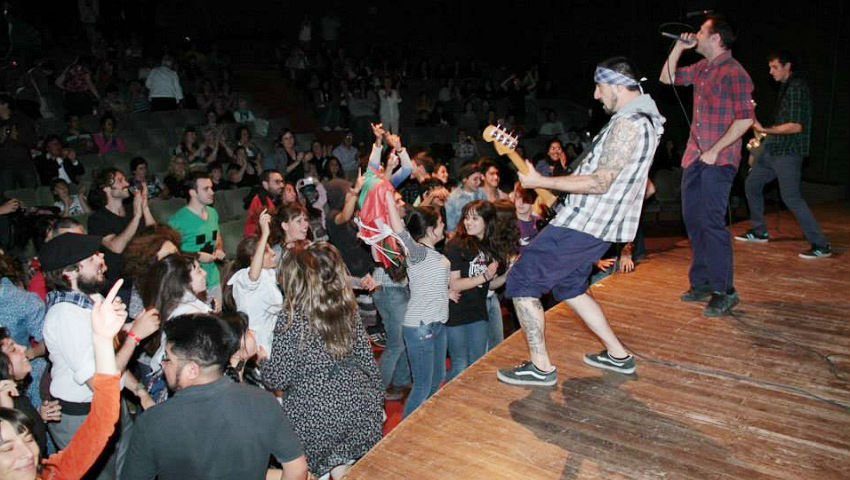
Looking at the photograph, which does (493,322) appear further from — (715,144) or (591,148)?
(591,148)

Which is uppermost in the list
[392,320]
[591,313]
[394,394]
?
[591,313]

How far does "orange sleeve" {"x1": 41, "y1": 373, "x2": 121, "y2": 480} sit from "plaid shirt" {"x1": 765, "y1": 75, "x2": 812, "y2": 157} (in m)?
5.56

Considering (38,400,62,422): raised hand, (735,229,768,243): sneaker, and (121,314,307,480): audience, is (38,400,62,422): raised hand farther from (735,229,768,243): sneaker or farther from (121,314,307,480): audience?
(735,229,768,243): sneaker

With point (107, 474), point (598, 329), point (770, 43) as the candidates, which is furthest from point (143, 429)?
point (770, 43)

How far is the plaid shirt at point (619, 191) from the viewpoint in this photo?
3125 mm

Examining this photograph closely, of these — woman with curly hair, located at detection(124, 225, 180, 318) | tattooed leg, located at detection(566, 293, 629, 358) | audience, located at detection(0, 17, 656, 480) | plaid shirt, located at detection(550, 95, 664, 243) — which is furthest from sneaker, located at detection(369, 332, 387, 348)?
plaid shirt, located at detection(550, 95, 664, 243)

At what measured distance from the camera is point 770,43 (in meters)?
12.7

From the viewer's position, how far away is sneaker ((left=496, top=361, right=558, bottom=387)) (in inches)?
134

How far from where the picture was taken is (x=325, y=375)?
2910 mm

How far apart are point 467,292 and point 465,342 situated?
0.35 meters

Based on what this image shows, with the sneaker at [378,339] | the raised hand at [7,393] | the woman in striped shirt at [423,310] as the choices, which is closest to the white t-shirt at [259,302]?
the woman in striped shirt at [423,310]

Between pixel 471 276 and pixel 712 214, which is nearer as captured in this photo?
pixel 712 214

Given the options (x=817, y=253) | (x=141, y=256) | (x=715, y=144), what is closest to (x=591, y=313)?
(x=715, y=144)

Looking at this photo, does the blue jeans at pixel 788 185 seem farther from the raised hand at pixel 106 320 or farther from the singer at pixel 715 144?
the raised hand at pixel 106 320
